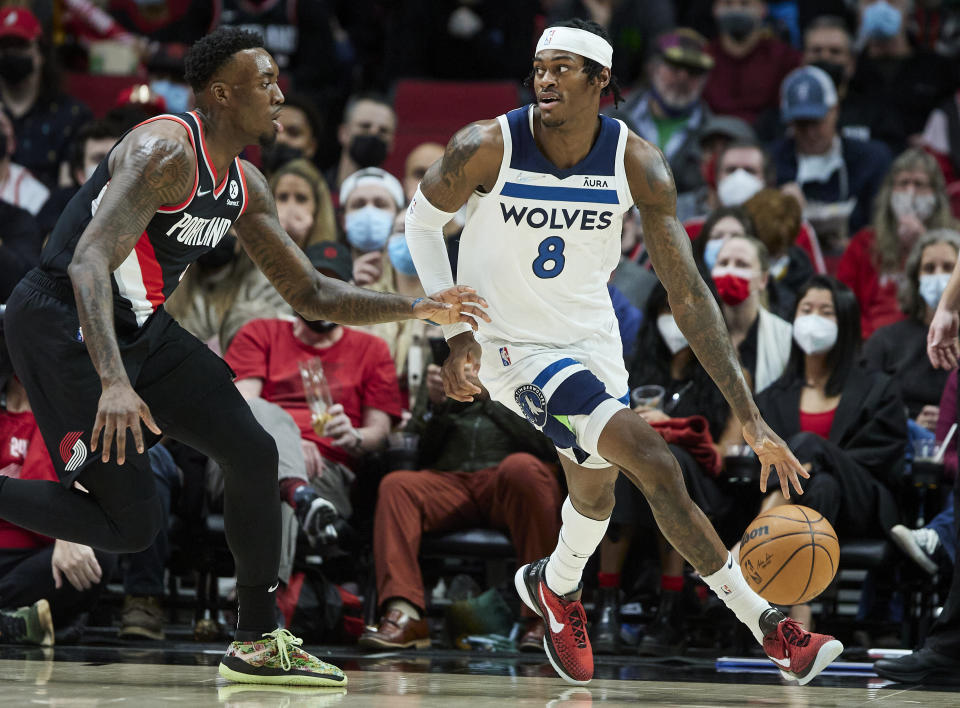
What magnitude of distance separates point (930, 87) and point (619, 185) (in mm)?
5995

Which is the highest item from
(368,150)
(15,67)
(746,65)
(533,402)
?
(746,65)

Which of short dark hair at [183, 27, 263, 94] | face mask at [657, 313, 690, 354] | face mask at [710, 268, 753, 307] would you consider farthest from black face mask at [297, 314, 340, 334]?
short dark hair at [183, 27, 263, 94]

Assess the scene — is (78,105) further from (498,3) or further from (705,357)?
(705,357)

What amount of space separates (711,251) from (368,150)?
246 cm

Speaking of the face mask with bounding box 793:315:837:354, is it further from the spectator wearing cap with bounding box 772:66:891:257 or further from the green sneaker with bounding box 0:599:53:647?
the green sneaker with bounding box 0:599:53:647

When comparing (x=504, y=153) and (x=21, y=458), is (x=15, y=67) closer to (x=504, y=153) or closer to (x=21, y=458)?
(x=21, y=458)

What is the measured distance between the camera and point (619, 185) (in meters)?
4.45

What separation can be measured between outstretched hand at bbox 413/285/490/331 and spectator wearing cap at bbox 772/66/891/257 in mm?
4821

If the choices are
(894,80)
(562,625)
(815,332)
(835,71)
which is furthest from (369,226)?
(894,80)

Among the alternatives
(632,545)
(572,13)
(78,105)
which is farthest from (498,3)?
(632,545)

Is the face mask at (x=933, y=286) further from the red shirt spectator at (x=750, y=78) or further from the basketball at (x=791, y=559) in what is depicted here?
the red shirt spectator at (x=750, y=78)

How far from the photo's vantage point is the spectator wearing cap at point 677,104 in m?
8.73

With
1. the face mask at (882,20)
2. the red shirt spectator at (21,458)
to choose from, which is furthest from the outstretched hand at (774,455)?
the face mask at (882,20)

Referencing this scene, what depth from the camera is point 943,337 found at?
4.91 m
